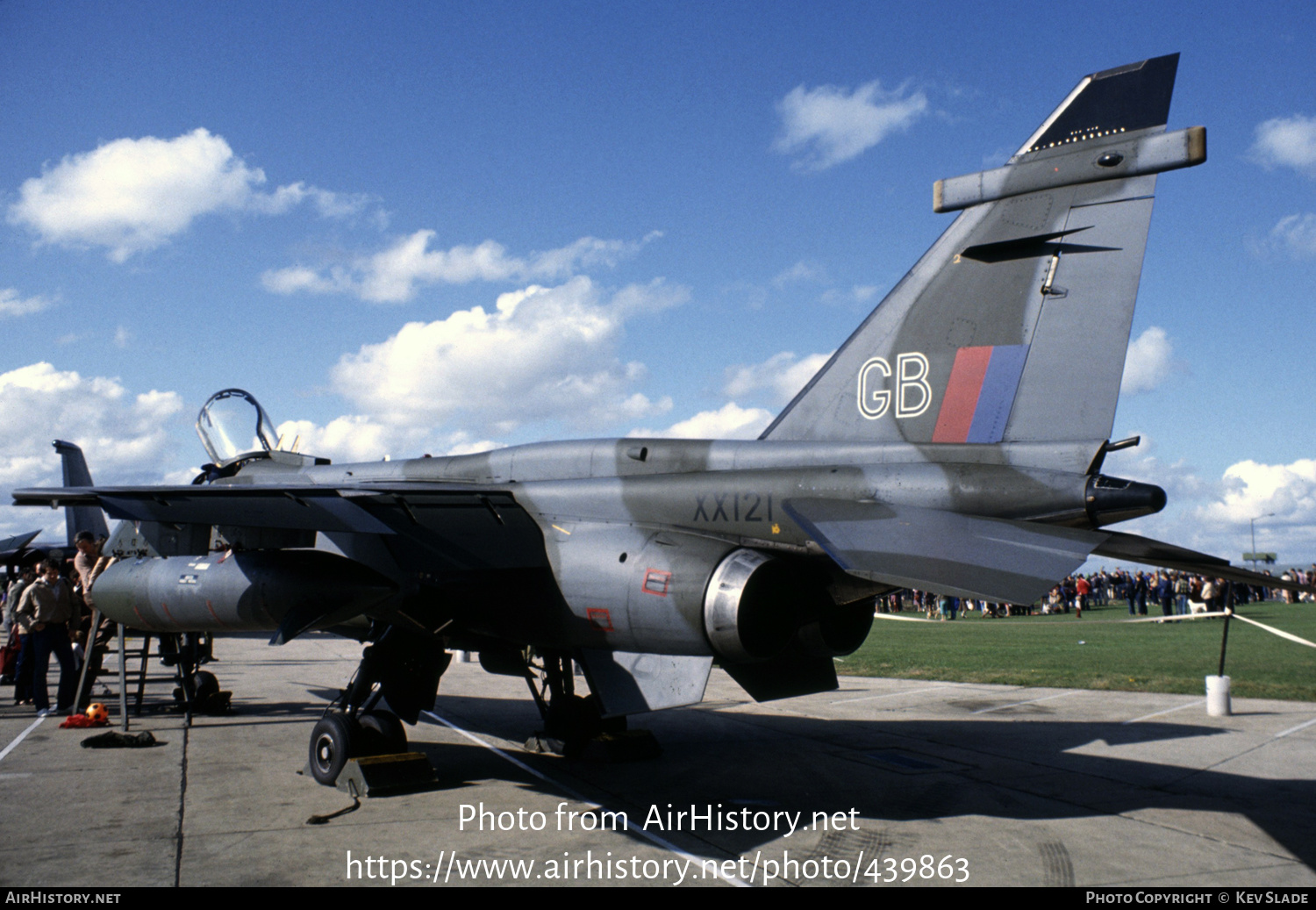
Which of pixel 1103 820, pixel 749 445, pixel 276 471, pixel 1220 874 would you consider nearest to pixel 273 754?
pixel 276 471

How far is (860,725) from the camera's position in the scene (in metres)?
10.3

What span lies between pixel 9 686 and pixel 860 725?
46.5ft

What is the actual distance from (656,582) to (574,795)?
2385mm

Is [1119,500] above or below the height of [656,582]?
above

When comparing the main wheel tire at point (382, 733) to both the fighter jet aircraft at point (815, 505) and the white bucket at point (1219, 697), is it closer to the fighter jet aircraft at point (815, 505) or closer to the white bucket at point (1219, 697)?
the fighter jet aircraft at point (815, 505)

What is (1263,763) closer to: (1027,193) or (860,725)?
(860,725)

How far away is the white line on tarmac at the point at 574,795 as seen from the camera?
5.07 meters

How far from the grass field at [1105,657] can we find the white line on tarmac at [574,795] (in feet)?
25.4

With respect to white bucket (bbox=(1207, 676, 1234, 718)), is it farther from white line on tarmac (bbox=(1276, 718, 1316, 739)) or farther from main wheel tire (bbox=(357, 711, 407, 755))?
main wheel tire (bbox=(357, 711, 407, 755))

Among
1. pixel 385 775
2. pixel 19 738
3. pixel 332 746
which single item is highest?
pixel 332 746

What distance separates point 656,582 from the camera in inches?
232

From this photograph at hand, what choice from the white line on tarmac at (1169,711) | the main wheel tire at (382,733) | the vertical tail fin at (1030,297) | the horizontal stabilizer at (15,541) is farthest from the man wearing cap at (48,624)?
the horizontal stabilizer at (15,541)

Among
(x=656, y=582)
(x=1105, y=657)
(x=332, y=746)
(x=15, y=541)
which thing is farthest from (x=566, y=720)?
(x=15, y=541)

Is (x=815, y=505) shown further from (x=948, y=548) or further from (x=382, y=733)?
(x=382, y=733)
